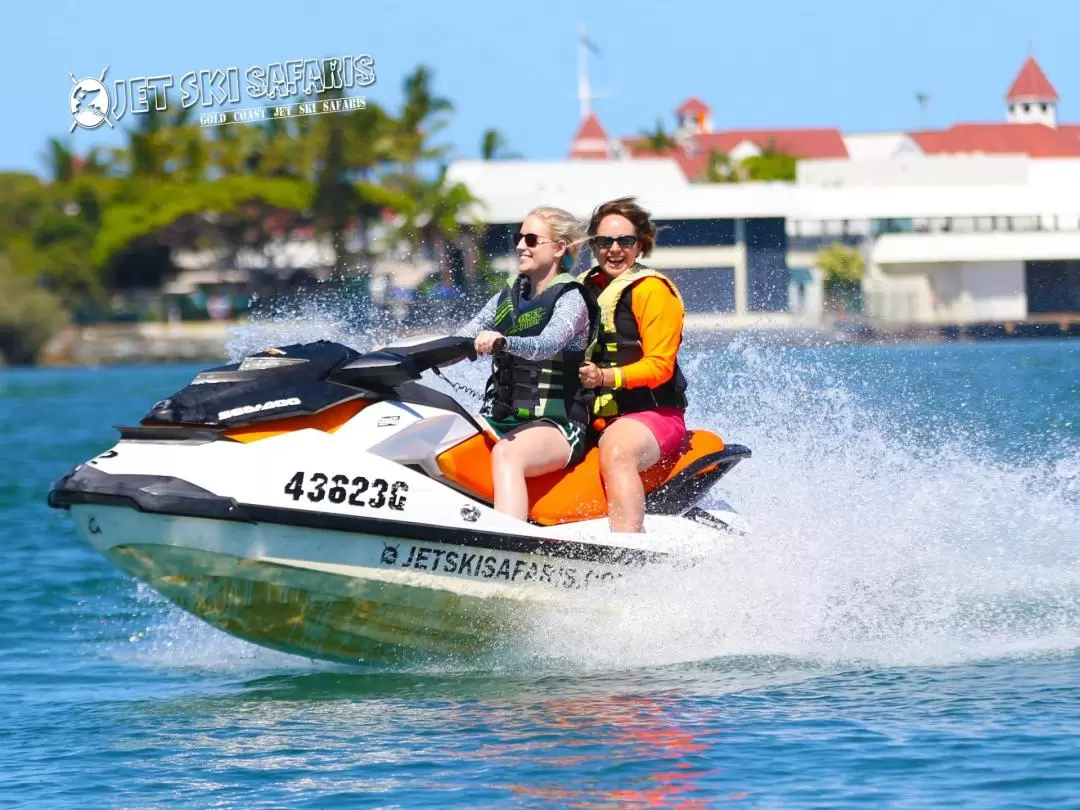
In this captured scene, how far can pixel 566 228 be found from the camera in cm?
697

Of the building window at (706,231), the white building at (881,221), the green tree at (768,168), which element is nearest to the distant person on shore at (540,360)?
the white building at (881,221)

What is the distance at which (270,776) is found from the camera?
237 inches

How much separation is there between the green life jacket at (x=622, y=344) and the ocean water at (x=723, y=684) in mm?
695

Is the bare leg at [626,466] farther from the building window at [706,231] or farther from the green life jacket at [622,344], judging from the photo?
the building window at [706,231]

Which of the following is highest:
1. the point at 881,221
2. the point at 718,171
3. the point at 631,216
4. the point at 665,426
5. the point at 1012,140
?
the point at 718,171

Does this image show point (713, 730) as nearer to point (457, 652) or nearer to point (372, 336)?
point (457, 652)

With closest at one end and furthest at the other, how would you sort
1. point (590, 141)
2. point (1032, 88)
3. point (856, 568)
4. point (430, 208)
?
point (856, 568)
point (430, 208)
point (1032, 88)
point (590, 141)

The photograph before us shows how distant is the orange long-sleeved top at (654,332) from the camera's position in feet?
23.1

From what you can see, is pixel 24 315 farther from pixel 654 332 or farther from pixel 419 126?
pixel 654 332

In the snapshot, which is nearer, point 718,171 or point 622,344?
point 622,344

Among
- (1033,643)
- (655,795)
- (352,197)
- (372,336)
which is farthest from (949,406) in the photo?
(352,197)

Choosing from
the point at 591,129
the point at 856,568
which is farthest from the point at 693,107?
the point at 856,568

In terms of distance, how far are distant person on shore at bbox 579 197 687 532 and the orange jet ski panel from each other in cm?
9

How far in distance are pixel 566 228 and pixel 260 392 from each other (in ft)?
4.26
